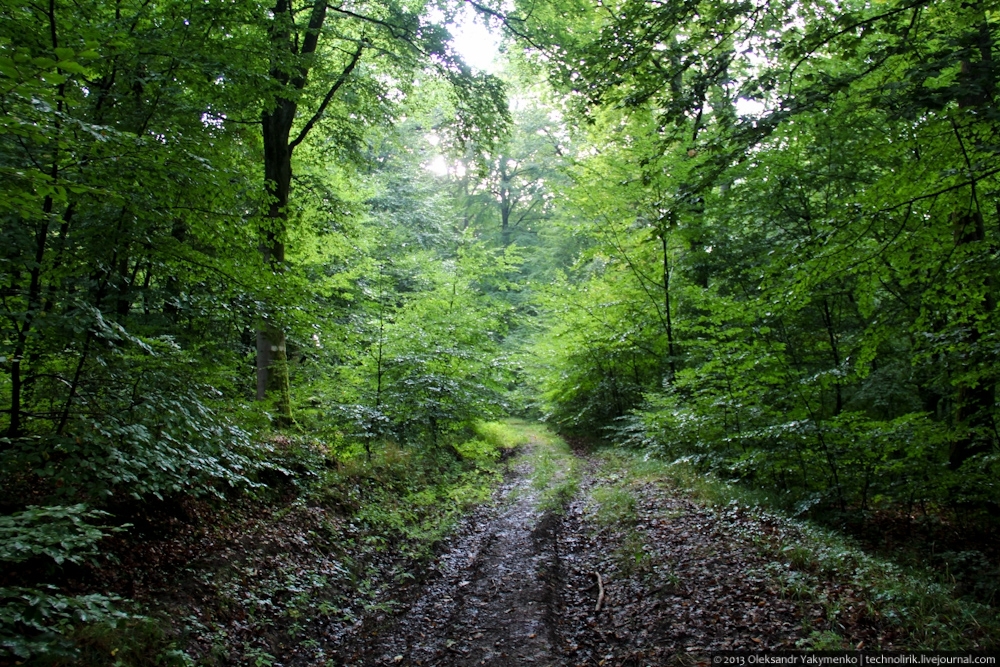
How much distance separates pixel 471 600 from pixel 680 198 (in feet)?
17.0

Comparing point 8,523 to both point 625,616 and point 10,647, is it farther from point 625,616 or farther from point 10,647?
point 625,616

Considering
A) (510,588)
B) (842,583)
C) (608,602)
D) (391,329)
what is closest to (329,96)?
(391,329)

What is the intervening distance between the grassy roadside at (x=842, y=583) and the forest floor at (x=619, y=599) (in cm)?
3

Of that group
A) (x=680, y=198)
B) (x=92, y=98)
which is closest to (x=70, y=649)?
(x=92, y=98)

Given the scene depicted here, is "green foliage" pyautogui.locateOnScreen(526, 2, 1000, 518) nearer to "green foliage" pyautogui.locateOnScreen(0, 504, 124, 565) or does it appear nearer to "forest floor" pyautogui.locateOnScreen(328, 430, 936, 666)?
"forest floor" pyautogui.locateOnScreen(328, 430, 936, 666)

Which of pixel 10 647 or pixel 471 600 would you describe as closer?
pixel 10 647

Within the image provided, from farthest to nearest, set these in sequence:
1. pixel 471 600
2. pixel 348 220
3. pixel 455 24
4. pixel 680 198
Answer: pixel 348 220
pixel 455 24
pixel 471 600
pixel 680 198

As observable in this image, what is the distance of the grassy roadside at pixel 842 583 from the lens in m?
4.20

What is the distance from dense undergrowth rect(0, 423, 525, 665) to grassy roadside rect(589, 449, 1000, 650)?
3448mm

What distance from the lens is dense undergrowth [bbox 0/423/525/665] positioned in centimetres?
347

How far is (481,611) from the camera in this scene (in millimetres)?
5945

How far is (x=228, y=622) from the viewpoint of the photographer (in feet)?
15.9

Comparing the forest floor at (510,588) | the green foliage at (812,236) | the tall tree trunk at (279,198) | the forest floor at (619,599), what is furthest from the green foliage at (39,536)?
the tall tree trunk at (279,198)

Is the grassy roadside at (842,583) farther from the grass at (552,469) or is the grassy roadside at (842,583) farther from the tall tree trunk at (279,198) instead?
the tall tree trunk at (279,198)
